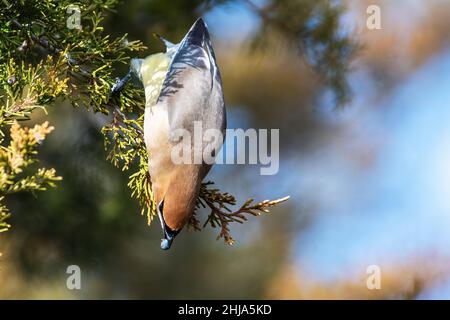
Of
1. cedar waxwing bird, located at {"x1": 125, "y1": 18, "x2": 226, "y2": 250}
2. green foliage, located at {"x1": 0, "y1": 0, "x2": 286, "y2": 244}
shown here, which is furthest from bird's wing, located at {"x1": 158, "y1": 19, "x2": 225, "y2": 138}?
green foliage, located at {"x1": 0, "y1": 0, "x2": 286, "y2": 244}

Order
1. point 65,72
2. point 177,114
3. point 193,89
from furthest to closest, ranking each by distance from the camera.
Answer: point 193,89 → point 177,114 → point 65,72

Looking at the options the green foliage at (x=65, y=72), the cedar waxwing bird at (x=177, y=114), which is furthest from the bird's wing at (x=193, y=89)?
the green foliage at (x=65, y=72)

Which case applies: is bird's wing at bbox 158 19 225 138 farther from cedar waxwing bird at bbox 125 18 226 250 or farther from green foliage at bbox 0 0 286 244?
green foliage at bbox 0 0 286 244

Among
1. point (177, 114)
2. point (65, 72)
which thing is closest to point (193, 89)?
point (177, 114)

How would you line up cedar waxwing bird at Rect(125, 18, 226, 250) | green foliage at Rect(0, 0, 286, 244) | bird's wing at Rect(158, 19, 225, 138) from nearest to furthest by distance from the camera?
1. green foliage at Rect(0, 0, 286, 244)
2. cedar waxwing bird at Rect(125, 18, 226, 250)
3. bird's wing at Rect(158, 19, 225, 138)

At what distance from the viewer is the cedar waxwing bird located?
6.33 ft

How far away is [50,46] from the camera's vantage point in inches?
77.4

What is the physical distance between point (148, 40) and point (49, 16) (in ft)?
4.86

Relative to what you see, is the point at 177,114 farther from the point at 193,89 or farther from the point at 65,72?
the point at 65,72

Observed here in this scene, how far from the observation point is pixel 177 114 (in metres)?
2.03

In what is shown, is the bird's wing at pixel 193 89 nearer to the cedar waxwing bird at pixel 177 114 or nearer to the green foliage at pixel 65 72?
the cedar waxwing bird at pixel 177 114

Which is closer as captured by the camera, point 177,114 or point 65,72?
point 65,72

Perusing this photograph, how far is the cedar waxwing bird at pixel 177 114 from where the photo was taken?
6.33ft

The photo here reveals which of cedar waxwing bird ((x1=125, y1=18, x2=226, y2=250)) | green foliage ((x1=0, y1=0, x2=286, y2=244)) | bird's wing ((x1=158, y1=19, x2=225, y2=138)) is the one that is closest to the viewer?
green foliage ((x1=0, y1=0, x2=286, y2=244))
